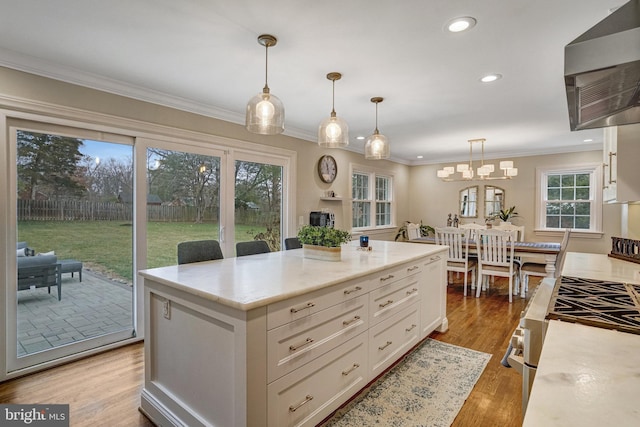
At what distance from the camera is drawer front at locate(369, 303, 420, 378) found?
7.38 feet

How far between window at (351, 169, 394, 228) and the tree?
422cm

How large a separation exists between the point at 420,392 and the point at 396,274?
826 mm

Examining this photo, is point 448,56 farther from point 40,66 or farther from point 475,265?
point 475,265

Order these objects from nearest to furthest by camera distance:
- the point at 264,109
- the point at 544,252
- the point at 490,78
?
the point at 264,109
the point at 490,78
the point at 544,252

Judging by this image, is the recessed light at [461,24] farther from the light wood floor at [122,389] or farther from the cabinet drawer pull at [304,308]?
the light wood floor at [122,389]

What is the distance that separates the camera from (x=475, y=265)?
5.01 m

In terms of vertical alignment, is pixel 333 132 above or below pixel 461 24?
below

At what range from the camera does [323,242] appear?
2.54m

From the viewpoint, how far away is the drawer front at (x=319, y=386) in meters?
1.56

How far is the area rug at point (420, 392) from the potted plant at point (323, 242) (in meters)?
1.00

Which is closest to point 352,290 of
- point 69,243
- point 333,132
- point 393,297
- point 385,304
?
point 385,304

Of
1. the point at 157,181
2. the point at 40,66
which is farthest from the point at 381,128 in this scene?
the point at 40,66

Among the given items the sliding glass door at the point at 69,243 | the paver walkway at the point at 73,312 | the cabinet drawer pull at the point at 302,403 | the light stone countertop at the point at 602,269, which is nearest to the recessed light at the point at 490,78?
the light stone countertop at the point at 602,269

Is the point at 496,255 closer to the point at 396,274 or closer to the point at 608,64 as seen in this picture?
the point at 396,274
